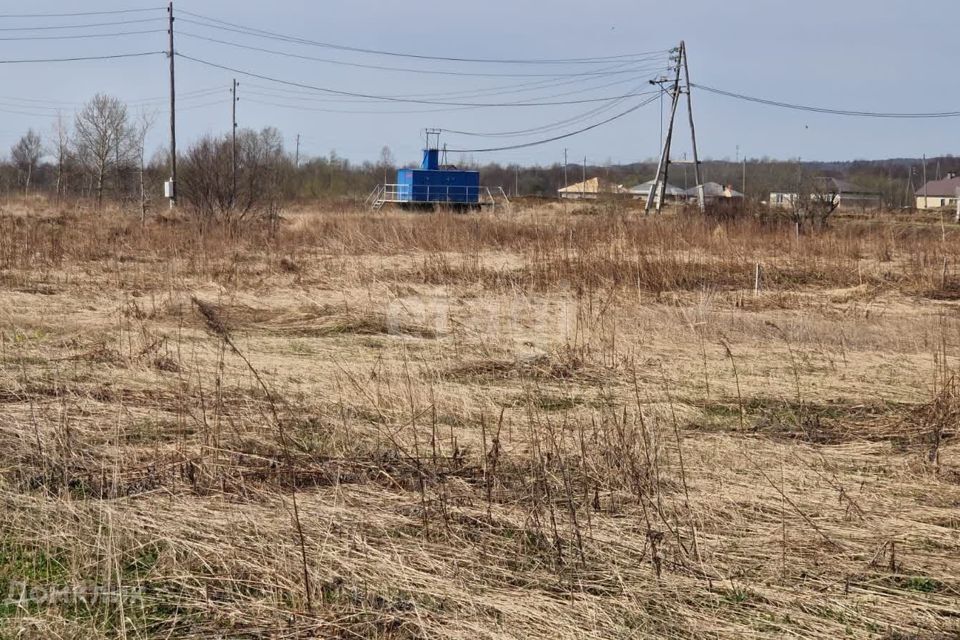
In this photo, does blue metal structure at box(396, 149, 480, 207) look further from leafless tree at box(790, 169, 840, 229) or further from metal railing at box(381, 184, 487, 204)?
leafless tree at box(790, 169, 840, 229)

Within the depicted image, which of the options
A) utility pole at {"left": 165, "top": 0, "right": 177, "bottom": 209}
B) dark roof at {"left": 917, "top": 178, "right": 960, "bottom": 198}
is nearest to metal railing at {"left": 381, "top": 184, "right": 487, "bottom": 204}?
utility pole at {"left": 165, "top": 0, "right": 177, "bottom": 209}

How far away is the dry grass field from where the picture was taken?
3602mm

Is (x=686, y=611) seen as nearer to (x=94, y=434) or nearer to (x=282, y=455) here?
(x=282, y=455)

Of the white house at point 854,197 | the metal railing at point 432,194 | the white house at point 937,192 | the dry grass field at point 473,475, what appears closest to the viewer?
the dry grass field at point 473,475

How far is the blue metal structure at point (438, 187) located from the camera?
149 feet

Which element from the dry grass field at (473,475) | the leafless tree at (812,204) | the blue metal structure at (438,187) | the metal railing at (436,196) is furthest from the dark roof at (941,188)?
the dry grass field at (473,475)

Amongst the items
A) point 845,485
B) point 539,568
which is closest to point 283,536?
point 539,568

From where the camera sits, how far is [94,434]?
5438 millimetres

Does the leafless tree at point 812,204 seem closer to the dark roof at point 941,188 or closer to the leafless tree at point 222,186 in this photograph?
the leafless tree at point 222,186

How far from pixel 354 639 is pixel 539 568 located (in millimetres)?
882

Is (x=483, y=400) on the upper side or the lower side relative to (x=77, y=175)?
lower

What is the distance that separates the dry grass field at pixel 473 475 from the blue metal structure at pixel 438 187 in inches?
Result: 1359

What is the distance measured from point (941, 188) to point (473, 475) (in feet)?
279

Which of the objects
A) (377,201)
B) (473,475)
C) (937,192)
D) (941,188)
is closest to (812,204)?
(377,201)
